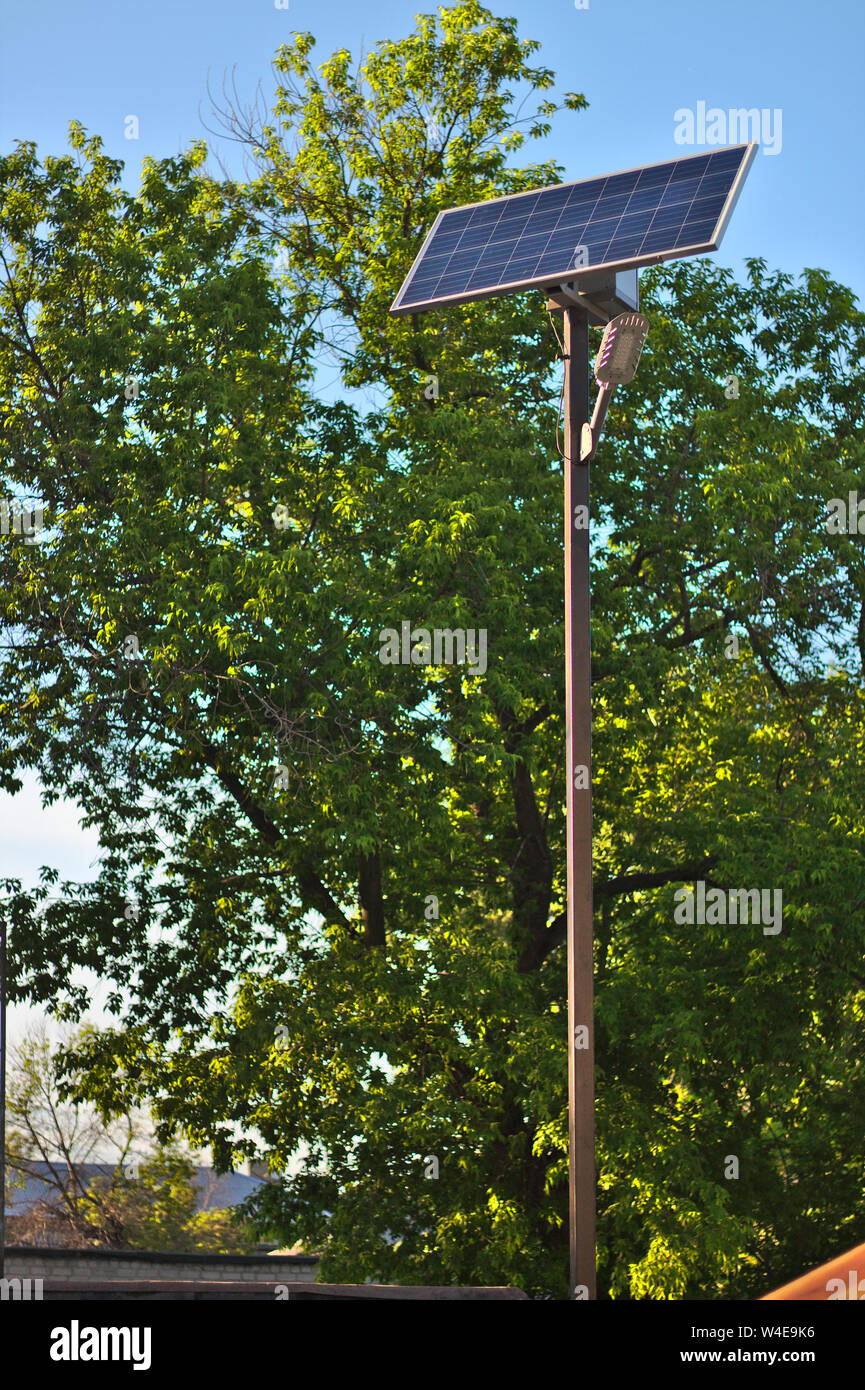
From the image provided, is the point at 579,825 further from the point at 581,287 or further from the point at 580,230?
the point at 580,230

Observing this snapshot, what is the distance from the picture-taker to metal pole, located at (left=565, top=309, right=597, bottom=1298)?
841 centimetres

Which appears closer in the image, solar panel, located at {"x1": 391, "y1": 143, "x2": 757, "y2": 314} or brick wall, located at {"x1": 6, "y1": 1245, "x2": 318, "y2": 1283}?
solar panel, located at {"x1": 391, "y1": 143, "x2": 757, "y2": 314}

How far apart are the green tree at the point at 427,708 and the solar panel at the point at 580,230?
2951mm

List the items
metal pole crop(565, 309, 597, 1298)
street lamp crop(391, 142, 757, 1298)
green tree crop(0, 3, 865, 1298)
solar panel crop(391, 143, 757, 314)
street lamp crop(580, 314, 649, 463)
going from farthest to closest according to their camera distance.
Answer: green tree crop(0, 3, 865, 1298) → solar panel crop(391, 143, 757, 314) → street lamp crop(580, 314, 649, 463) → street lamp crop(391, 142, 757, 1298) → metal pole crop(565, 309, 597, 1298)

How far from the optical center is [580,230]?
35.1 ft

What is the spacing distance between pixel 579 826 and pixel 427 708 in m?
5.96

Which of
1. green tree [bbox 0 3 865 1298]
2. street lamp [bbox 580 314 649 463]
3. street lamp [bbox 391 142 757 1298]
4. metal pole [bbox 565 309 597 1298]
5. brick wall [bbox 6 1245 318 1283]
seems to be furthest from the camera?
brick wall [bbox 6 1245 318 1283]

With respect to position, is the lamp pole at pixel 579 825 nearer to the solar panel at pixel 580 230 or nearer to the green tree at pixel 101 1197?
the solar panel at pixel 580 230

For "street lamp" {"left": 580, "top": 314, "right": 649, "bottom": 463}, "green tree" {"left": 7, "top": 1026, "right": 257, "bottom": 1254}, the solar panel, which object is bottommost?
"green tree" {"left": 7, "top": 1026, "right": 257, "bottom": 1254}

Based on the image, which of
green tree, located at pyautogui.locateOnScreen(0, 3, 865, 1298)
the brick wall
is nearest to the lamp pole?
green tree, located at pyautogui.locateOnScreen(0, 3, 865, 1298)

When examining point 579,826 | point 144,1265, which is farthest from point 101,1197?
point 579,826

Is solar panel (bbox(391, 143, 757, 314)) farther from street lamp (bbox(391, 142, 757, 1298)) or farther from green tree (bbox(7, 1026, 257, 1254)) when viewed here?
green tree (bbox(7, 1026, 257, 1254))

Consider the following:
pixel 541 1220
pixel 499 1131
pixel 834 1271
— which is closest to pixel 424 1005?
pixel 499 1131
